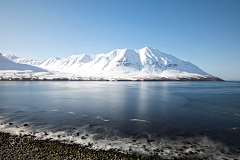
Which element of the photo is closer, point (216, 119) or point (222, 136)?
point (222, 136)

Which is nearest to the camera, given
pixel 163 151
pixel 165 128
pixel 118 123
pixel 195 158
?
pixel 195 158

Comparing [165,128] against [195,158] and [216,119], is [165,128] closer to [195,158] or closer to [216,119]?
[195,158]

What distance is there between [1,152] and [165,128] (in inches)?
547

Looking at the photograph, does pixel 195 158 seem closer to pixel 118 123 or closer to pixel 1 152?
pixel 118 123

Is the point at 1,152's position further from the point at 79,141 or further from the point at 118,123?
the point at 118,123

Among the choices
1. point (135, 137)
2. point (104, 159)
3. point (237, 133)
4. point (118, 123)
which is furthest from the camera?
point (118, 123)

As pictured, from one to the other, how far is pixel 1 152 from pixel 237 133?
19.8m

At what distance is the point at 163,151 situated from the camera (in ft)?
36.0

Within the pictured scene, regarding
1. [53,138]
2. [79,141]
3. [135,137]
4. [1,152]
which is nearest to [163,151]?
[135,137]

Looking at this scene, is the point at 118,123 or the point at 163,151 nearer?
the point at 163,151

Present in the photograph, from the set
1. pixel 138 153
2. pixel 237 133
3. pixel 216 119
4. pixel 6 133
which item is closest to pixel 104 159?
pixel 138 153

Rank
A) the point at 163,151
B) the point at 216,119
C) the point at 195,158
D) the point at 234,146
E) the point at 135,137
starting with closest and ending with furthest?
the point at 195,158
the point at 163,151
the point at 234,146
the point at 135,137
the point at 216,119

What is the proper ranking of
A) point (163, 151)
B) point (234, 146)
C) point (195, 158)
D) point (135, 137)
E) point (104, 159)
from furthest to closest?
1. point (135, 137)
2. point (234, 146)
3. point (163, 151)
4. point (195, 158)
5. point (104, 159)

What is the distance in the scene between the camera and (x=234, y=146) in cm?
1213
